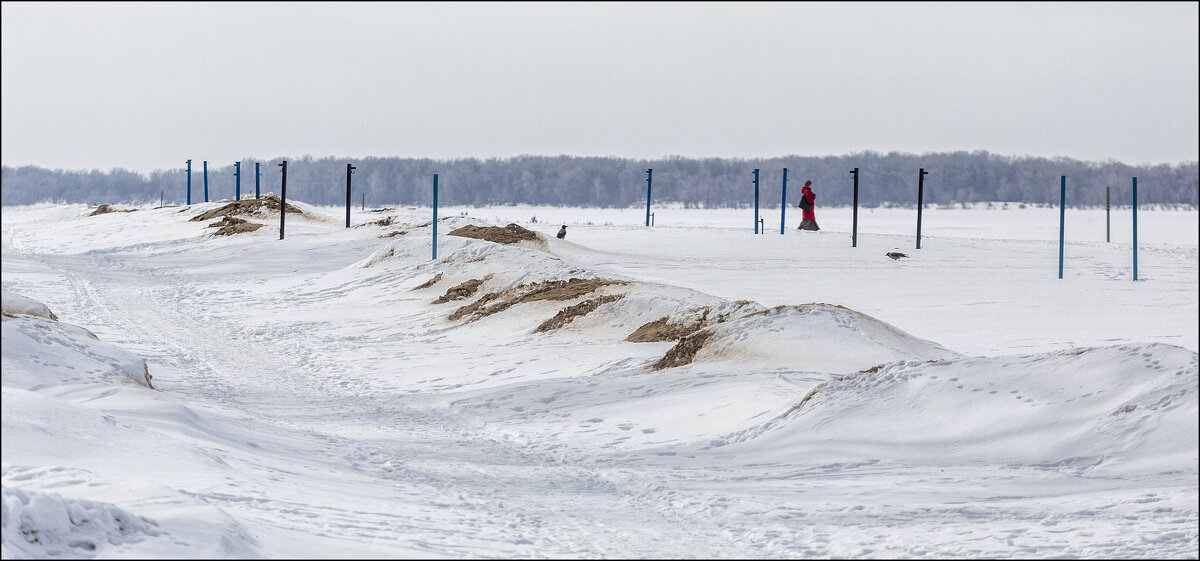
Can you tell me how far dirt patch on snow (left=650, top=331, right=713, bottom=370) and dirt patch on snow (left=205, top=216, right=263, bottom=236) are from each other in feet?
67.0

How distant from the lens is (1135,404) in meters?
7.58

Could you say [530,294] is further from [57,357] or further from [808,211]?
[808,211]

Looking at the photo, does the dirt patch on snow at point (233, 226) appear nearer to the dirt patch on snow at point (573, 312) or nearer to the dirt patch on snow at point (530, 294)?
the dirt patch on snow at point (530, 294)

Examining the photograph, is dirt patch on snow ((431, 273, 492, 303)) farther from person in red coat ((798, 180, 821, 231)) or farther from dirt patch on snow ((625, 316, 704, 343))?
person in red coat ((798, 180, 821, 231))

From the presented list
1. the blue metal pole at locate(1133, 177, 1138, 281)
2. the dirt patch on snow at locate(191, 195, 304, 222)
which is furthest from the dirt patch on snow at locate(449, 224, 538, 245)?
the blue metal pole at locate(1133, 177, 1138, 281)

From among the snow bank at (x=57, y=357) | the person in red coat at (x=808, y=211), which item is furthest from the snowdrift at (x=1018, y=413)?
the person in red coat at (x=808, y=211)

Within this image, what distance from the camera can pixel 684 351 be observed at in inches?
460

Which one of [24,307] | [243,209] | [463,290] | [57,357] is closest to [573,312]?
[463,290]

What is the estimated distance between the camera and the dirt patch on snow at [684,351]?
11.4 metres

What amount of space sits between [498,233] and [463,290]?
899cm

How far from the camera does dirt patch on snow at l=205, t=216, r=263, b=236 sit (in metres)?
30.0

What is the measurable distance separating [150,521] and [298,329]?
34.9ft

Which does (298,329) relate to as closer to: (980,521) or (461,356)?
(461,356)

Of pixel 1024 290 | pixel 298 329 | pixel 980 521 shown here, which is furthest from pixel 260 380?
pixel 1024 290
